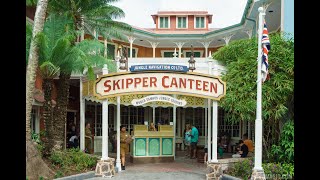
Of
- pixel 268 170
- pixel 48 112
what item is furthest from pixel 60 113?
pixel 268 170

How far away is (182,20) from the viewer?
32.9 m

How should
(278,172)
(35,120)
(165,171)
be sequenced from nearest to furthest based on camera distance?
(278,172), (165,171), (35,120)

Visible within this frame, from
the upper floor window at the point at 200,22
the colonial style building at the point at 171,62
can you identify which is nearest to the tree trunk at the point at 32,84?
the colonial style building at the point at 171,62

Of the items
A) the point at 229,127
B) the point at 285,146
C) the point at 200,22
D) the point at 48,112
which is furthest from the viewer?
the point at 200,22

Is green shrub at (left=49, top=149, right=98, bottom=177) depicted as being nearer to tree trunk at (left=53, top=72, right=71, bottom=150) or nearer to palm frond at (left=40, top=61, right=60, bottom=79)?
tree trunk at (left=53, top=72, right=71, bottom=150)

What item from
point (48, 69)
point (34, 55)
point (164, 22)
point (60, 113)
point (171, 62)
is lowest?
point (60, 113)

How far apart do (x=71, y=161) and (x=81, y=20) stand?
6619 millimetres

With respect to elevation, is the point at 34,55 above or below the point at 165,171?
above

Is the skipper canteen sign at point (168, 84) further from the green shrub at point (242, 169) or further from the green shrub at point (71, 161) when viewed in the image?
the green shrub at point (71, 161)

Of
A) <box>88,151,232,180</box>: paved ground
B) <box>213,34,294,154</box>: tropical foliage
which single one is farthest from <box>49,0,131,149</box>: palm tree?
<box>213,34,294,154</box>: tropical foliage

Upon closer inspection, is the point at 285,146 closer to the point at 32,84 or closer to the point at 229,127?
the point at 32,84

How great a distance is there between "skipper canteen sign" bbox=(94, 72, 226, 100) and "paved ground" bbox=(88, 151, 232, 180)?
2.73 metres

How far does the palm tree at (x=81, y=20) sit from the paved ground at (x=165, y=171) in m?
2.90

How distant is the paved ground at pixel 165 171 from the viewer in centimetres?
1271
